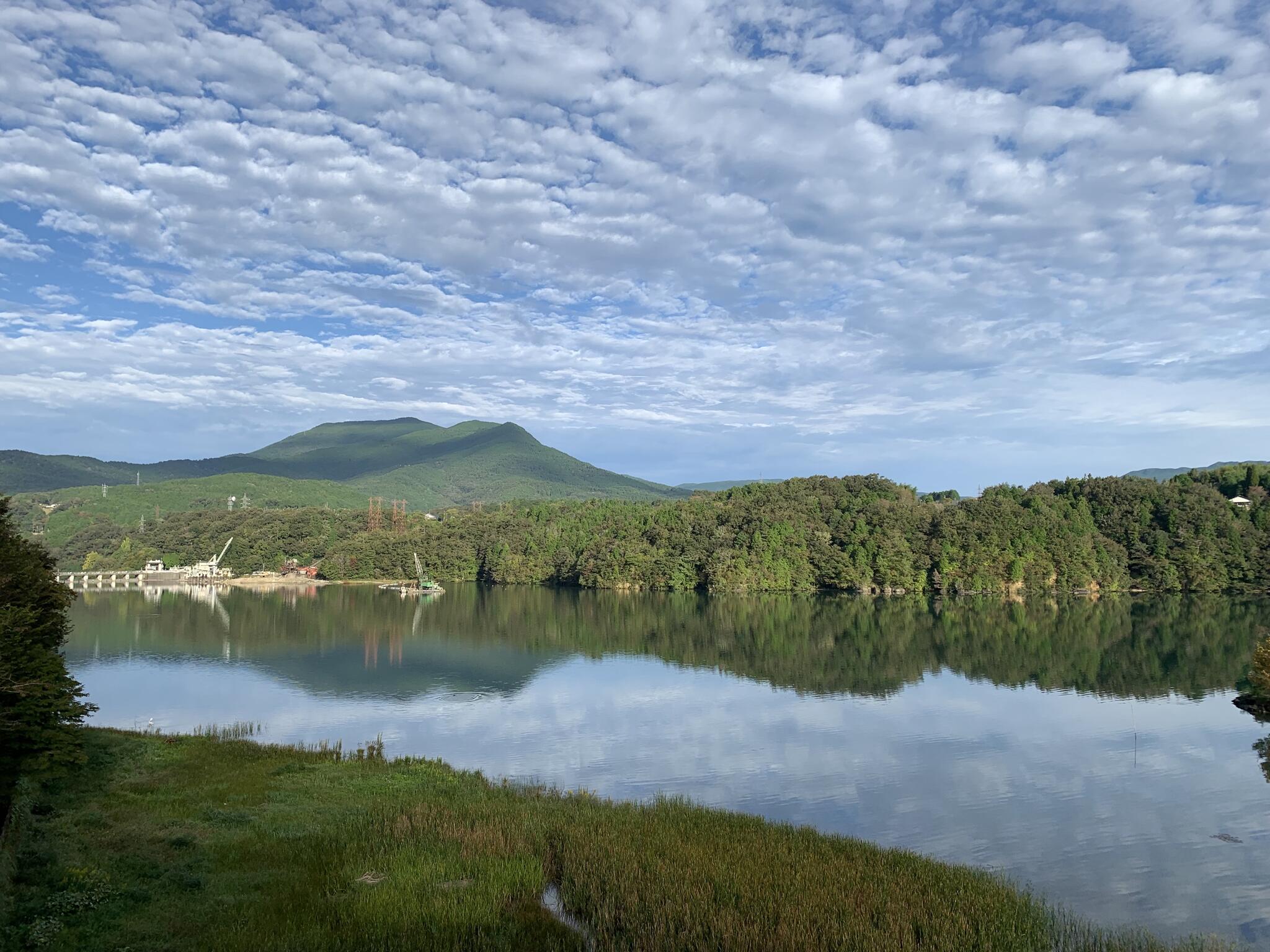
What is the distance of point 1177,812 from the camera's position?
23094mm

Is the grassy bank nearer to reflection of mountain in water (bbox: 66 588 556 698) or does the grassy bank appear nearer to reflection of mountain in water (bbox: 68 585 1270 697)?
reflection of mountain in water (bbox: 66 588 556 698)

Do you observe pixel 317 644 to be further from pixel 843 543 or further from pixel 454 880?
pixel 843 543

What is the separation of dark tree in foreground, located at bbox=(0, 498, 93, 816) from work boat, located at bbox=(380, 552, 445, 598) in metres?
89.5

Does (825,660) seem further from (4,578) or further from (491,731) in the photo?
(4,578)

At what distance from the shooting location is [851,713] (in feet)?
123

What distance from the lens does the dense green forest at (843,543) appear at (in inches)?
3905

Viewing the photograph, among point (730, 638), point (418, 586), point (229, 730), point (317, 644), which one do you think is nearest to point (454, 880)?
point (229, 730)

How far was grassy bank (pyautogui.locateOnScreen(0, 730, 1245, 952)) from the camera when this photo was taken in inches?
494

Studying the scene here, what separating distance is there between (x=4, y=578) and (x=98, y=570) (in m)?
144

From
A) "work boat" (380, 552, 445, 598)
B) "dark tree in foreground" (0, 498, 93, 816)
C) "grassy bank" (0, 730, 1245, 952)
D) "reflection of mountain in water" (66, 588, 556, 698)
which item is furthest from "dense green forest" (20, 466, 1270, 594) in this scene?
"grassy bank" (0, 730, 1245, 952)

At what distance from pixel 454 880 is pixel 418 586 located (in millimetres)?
110034

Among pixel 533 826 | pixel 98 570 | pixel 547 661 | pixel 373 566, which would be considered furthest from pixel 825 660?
pixel 98 570

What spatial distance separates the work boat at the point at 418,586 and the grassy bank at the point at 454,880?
305 feet

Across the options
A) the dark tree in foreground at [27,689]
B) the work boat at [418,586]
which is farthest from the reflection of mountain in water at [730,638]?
the dark tree in foreground at [27,689]
